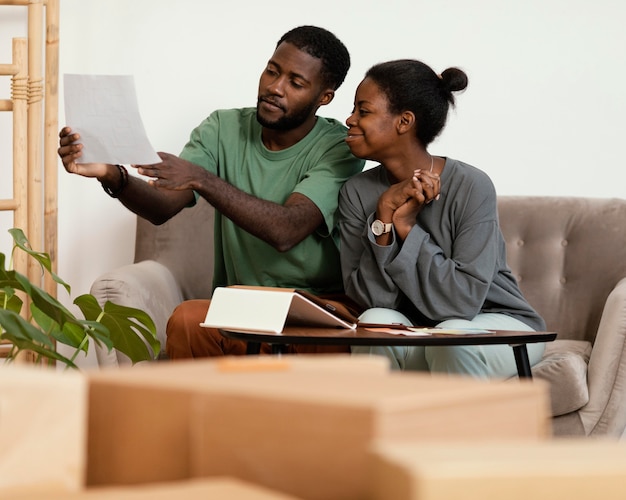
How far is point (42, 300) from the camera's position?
6.07ft

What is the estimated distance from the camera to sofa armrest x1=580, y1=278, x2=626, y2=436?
96.5 inches

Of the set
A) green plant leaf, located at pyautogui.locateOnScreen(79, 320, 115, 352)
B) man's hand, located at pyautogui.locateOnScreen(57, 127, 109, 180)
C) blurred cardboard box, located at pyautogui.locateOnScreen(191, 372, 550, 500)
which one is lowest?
green plant leaf, located at pyautogui.locateOnScreen(79, 320, 115, 352)

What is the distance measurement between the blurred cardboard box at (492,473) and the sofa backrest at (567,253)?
83.7 inches

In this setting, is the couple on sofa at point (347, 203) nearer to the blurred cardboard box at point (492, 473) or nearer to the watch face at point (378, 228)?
the watch face at point (378, 228)

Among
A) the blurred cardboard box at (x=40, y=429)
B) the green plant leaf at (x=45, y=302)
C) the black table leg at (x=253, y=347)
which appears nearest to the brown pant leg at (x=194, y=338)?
the black table leg at (x=253, y=347)

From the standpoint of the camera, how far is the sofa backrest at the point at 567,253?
2957mm

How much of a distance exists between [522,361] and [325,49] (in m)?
1.08

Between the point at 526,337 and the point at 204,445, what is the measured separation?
3.52 ft

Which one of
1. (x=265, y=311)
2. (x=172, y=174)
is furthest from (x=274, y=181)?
(x=265, y=311)

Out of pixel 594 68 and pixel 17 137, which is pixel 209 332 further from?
pixel 594 68

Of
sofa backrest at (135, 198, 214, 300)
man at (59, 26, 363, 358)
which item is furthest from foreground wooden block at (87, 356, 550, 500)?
sofa backrest at (135, 198, 214, 300)

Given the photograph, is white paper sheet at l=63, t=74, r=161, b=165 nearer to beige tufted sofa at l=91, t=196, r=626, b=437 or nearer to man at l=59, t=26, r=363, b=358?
man at l=59, t=26, r=363, b=358

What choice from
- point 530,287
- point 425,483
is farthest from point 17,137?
point 425,483

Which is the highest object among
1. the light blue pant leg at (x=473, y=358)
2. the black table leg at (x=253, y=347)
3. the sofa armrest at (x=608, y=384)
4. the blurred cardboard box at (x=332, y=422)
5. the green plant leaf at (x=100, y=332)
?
the blurred cardboard box at (x=332, y=422)
